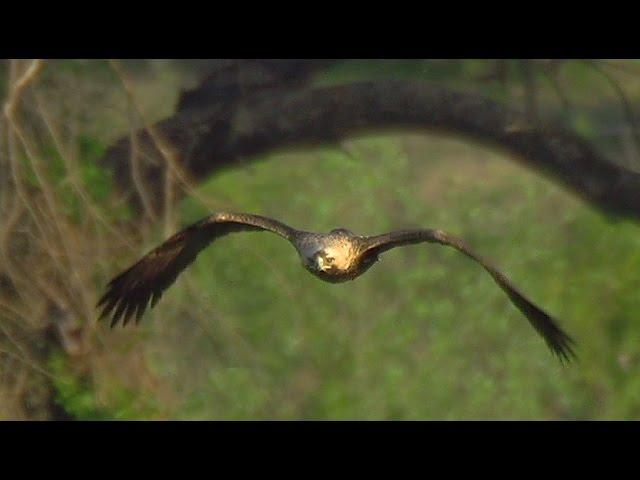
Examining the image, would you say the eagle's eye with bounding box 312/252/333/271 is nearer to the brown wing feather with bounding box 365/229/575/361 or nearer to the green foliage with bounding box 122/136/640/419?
the brown wing feather with bounding box 365/229/575/361

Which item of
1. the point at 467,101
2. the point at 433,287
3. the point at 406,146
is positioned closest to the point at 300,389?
the point at 433,287

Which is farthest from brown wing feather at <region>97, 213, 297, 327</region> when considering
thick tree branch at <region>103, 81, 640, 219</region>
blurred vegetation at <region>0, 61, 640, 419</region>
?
blurred vegetation at <region>0, 61, 640, 419</region>

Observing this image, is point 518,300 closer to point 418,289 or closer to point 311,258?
point 311,258

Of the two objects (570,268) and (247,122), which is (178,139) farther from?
(570,268)

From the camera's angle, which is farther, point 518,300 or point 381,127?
point 381,127

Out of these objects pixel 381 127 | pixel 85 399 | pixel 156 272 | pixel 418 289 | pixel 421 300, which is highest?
pixel 381 127

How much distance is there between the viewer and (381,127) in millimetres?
10039

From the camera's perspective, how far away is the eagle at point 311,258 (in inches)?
211

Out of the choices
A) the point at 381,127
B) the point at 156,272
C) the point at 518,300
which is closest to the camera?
the point at 518,300

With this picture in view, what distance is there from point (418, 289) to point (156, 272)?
6.33 meters

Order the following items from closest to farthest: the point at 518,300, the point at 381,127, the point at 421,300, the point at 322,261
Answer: the point at 518,300
the point at 322,261
the point at 381,127
the point at 421,300

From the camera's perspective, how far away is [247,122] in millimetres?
9695

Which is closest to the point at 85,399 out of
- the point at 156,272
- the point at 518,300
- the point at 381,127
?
the point at 156,272

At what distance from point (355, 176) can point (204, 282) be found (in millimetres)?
2387
